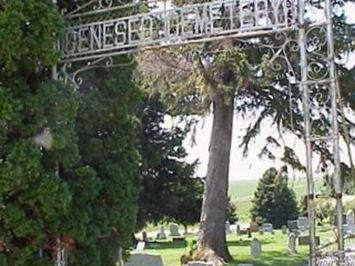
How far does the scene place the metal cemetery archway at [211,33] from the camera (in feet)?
21.0

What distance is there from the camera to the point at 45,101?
22.0 ft

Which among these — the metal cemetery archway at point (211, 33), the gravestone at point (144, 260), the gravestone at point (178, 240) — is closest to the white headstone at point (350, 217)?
the gravestone at point (178, 240)

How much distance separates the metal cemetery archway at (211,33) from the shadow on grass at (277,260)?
10717 millimetres

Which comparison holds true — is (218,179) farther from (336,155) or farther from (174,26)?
(336,155)

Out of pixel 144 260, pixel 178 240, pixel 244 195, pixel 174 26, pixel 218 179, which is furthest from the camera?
pixel 244 195

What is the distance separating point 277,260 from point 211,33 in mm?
12456

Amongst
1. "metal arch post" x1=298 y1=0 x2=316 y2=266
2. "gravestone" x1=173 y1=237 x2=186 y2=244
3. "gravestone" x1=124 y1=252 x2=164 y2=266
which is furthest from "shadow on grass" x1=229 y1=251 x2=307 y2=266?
"gravestone" x1=173 y1=237 x2=186 y2=244

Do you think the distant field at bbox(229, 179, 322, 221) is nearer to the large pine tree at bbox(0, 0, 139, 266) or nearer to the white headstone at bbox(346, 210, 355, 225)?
the white headstone at bbox(346, 210, 355, 225)

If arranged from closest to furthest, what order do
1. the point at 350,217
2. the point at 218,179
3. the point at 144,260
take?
the point at 144,260 → the point at 218,179 → the point at 350,217

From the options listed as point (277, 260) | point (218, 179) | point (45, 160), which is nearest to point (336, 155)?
point (45, 160)

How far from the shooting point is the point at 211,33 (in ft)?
23.0

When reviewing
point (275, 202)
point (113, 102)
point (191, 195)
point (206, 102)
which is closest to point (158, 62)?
point (206, 102)

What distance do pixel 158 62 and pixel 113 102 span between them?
31.0 feet

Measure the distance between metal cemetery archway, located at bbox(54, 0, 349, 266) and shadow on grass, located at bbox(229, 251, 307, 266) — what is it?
10717 millimetres
